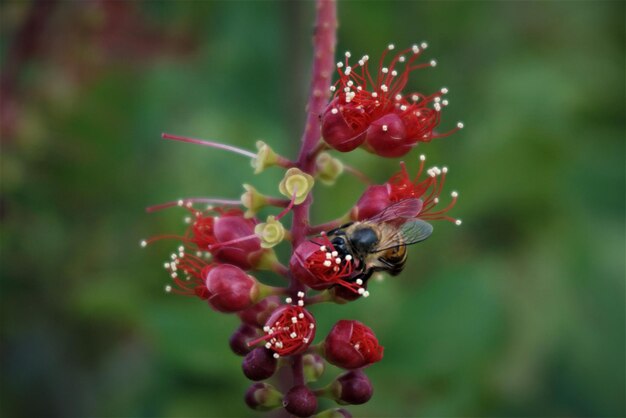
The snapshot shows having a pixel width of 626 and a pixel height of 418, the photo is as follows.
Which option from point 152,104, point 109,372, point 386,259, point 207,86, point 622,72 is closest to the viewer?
point 386,259

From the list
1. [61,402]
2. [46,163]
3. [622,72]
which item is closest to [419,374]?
[61,402]

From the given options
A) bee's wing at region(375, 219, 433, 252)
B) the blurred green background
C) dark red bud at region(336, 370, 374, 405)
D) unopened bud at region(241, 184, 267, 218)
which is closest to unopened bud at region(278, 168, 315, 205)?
unopened bud at region(241, 184, 267, 218)

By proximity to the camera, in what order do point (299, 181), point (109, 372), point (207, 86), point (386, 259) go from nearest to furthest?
point (299, 181) < point (386, 259) < point (109, 372) < point (207, 86)

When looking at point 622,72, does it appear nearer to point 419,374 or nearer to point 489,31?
point 489,31

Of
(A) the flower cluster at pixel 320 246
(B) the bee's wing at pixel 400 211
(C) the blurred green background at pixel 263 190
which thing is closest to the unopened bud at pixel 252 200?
(A) the flower cluster at pixel 320 246

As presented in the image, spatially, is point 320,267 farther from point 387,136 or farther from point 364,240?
point 387,136
